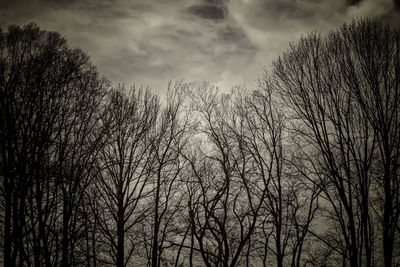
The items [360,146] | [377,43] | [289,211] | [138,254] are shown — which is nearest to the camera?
[377,43]

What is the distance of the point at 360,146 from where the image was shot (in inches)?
388

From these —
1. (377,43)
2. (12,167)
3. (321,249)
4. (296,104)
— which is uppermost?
(377,43)

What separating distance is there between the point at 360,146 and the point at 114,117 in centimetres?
1087

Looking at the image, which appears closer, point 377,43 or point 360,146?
point 377,43

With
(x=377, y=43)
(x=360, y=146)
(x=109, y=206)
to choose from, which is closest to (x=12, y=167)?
(x=109, y=206)

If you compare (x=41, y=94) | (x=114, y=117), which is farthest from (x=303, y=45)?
(x=41, y=94)

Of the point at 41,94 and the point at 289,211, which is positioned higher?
the point at 41,94

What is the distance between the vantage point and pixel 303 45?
10.2 metres

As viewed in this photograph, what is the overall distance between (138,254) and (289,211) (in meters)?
12.1

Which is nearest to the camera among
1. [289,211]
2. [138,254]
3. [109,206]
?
[109,206]

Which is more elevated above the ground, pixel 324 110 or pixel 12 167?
pixel 324 110

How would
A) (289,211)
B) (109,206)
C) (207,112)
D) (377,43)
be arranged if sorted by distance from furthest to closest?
(289,211) → (207,112) → (109,206) → (377,43)

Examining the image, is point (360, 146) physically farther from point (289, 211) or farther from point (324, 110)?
point (289, 211)

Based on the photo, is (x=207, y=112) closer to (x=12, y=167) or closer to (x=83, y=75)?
(x=83, y=75)
